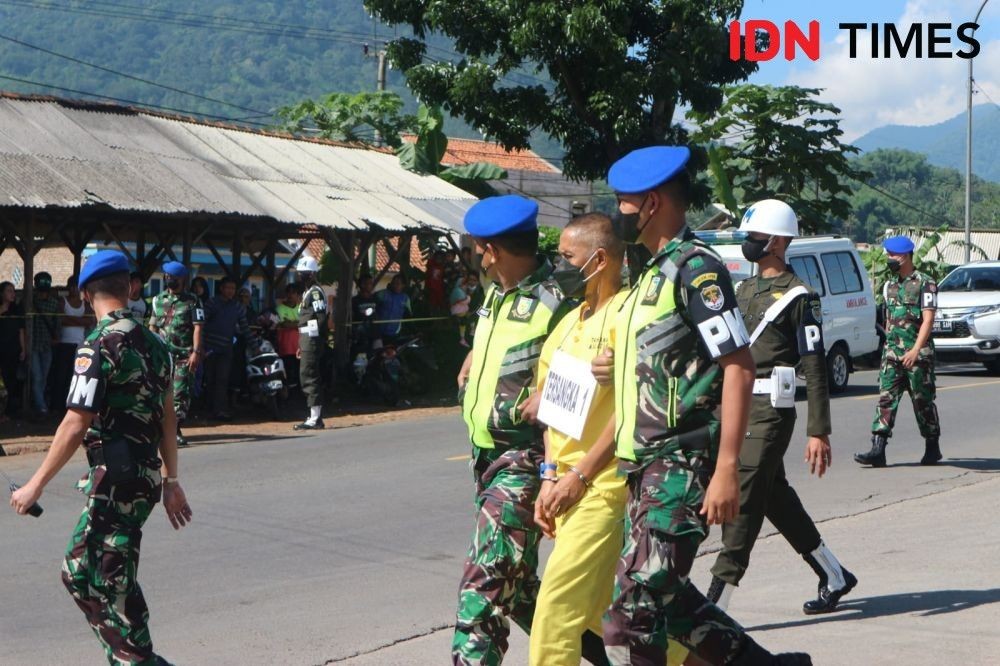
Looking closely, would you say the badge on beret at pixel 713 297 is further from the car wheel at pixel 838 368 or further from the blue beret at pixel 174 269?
the car wheel at pixel 838 368

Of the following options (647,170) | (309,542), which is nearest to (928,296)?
(309,542)

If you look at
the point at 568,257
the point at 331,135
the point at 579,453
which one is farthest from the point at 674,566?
the point at 331,135

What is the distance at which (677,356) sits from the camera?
445 cm

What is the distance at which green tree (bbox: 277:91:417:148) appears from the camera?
39.4 metres

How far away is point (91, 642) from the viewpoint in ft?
21.6

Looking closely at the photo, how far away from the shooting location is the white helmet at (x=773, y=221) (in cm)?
678

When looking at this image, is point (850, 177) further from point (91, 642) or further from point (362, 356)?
point (91, 642)

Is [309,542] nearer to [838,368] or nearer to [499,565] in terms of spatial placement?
[499,565]

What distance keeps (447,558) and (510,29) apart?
17.3m

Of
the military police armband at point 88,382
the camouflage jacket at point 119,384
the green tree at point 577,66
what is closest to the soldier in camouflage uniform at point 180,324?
the camouflage jacket at point 119,384

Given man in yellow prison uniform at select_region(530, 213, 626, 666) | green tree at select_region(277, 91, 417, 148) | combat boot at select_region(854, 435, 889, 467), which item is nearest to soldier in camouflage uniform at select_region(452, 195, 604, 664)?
man in yellow prison uniform at select_region(530, 213, 626, 666)

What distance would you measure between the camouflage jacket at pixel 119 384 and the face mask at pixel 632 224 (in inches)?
77.2

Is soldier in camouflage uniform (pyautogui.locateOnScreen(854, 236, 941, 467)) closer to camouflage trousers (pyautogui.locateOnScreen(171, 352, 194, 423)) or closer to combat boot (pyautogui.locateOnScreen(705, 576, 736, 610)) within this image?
combat boot (pyautogui.locateOnScreen(705, 576, 736, 610))

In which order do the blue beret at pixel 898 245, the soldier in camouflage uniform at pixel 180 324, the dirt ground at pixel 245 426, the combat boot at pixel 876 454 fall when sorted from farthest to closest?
the dirt ground at pixel 245 426
the soldier in camouflage uniform at pixel 180 324
the combat boot at pixel 876 454
the blue beret at pixel 898 245
